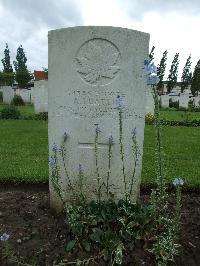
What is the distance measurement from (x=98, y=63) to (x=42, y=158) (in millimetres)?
3285

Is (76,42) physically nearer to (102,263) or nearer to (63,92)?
(63,92)

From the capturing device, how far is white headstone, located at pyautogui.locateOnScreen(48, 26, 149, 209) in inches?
145

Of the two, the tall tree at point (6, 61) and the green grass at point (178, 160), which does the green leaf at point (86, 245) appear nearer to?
the green grass at point (178, 160)

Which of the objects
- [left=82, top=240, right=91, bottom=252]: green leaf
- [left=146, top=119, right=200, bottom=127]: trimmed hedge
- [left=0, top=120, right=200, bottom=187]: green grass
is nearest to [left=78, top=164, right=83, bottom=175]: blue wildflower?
[left=82, top=240, right=91, bottom=252]: green leaf

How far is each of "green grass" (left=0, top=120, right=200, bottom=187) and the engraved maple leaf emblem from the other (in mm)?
2009

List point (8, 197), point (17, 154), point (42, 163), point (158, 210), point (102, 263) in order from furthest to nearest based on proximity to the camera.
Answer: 1. point (17, 154)
2. point (42, 163)
3. point (8, 197)
4. point (158, 210)
5. point (102, 263)

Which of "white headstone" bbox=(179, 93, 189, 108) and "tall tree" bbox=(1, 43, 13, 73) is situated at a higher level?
"tall tree" bbox=(1, 43, 13, 73)

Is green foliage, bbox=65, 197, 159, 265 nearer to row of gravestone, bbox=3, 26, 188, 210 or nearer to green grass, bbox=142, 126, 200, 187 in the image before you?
row of gravestone, bbox=3, 26, 188, 210

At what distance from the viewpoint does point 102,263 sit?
307cm

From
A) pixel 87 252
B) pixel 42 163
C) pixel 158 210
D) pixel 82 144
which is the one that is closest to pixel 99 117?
pixel 82 144

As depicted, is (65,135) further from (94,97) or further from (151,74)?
(151,74)

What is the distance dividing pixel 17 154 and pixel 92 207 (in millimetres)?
3687

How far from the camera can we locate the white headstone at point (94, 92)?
3.68 m

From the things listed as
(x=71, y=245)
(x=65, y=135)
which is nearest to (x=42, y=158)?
Answer: (x=65, y=135)
